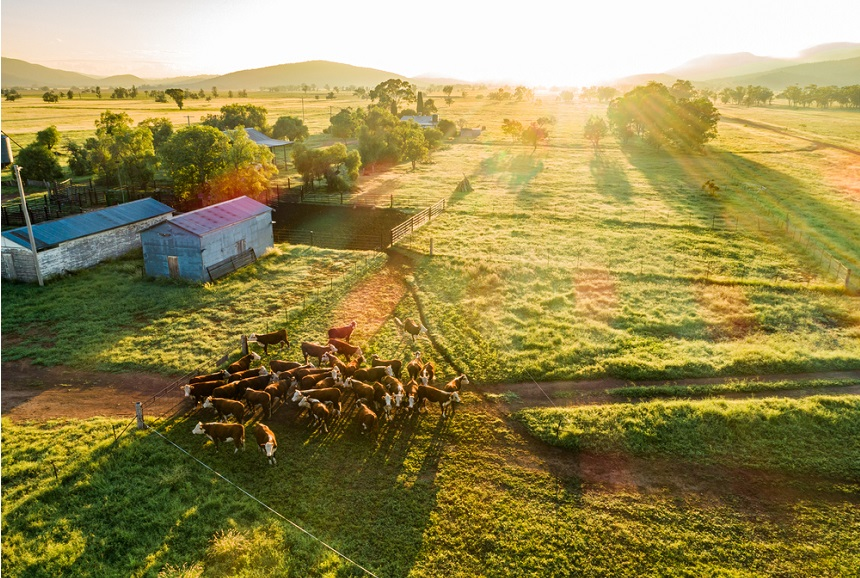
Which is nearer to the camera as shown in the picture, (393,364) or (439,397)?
(439,397)

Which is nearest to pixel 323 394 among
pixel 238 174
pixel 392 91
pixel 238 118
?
pixel 238 174

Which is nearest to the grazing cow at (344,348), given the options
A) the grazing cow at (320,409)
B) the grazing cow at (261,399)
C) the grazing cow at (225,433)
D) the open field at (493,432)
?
the open field at (493,432)

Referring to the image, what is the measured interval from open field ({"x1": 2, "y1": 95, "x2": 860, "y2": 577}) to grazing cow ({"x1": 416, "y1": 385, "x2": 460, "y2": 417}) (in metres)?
0.44

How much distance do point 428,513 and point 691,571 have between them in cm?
611

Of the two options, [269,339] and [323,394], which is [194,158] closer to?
[269,339]

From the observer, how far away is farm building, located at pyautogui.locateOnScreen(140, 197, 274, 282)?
1102 inches

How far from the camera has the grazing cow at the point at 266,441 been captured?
14.5 meters

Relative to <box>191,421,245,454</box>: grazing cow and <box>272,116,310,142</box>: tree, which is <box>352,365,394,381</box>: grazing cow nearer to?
<box>191,421,245,454</box>: grazing cow

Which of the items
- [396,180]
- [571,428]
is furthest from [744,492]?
[396,180]

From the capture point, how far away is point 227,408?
16.2 m

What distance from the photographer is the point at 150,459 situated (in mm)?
14531

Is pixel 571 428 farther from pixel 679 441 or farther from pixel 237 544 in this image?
pixel 237 544

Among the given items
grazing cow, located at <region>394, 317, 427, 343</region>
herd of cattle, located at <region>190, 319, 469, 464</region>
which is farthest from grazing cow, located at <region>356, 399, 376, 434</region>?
grazing cow, located at <region>394, 317, 427, 343</region>

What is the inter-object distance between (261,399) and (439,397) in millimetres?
5829
